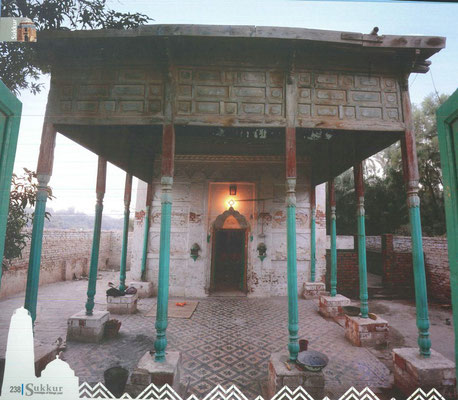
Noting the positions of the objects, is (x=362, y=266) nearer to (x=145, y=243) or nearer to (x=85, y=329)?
(x=85, y=329)

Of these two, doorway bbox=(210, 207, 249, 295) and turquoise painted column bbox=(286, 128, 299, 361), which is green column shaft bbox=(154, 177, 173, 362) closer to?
turquoise painted column bbox=(286, 128, 299, 361)

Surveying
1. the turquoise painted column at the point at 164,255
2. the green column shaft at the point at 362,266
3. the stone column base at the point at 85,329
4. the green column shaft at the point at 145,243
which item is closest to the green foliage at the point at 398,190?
the green column shaft at the point at 362,266

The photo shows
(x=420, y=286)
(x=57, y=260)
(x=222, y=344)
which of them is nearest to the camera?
(x=420, y=286)

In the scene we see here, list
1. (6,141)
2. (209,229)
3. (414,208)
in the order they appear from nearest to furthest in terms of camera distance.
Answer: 1. (6,141)
2. (414,208)
3. (209,229)

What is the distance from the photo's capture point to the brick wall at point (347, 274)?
9.24 meters

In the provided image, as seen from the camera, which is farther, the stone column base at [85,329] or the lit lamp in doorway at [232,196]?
the lit lamp in doorway at [232,196]

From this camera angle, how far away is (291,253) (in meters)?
3.77

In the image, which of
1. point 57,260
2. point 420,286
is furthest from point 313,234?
point 57,260

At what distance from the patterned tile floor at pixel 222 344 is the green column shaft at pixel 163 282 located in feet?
2.83

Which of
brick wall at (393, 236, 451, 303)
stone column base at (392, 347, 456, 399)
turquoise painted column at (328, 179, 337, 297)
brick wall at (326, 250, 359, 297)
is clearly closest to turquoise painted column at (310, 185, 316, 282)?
brick wall at (326, 250, 359, 297)

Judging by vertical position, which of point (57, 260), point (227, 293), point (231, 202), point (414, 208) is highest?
point (231, 202)

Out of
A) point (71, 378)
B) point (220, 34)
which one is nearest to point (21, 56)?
point (220, 34)

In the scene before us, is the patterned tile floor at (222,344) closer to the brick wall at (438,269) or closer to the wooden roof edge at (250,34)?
the wooden roof edge at (250,34)

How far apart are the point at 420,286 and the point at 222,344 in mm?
3780
